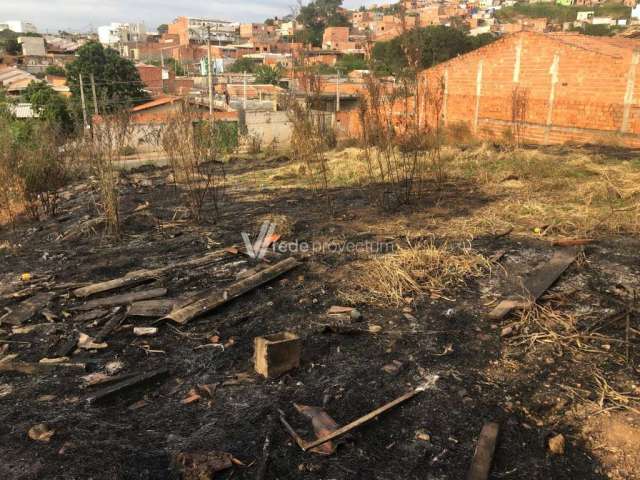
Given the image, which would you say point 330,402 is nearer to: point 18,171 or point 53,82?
point 18,171

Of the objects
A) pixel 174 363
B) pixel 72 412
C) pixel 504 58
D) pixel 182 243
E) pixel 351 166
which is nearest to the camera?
pixel 72 412

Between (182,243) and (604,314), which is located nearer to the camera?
(604,314)

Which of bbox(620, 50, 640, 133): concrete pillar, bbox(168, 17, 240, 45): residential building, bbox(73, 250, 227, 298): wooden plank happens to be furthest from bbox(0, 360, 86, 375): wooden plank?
bbox(168, 17, 240, 45): residential building

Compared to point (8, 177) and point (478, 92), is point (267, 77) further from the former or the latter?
point (8, 177)

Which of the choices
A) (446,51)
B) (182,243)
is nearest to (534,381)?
(182,243)

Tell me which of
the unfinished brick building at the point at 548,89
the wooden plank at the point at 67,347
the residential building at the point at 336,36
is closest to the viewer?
the wooden plank at the point at 67,347

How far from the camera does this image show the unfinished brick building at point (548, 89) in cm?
1248

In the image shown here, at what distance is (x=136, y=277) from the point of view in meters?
4.80

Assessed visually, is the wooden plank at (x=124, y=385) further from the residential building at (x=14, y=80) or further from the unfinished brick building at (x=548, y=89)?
the residential building at (x=14, y=80)

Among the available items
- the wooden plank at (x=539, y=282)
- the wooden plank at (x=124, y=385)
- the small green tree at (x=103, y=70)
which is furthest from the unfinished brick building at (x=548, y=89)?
the small green tree at (x=103, y=70)

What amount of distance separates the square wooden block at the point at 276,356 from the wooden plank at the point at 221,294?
980 mm

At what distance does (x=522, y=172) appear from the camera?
28.3ft

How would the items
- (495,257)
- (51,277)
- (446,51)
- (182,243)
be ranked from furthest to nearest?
(446,51), (182,243), (51,277), (495,257)

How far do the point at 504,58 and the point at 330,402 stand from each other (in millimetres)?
15408
